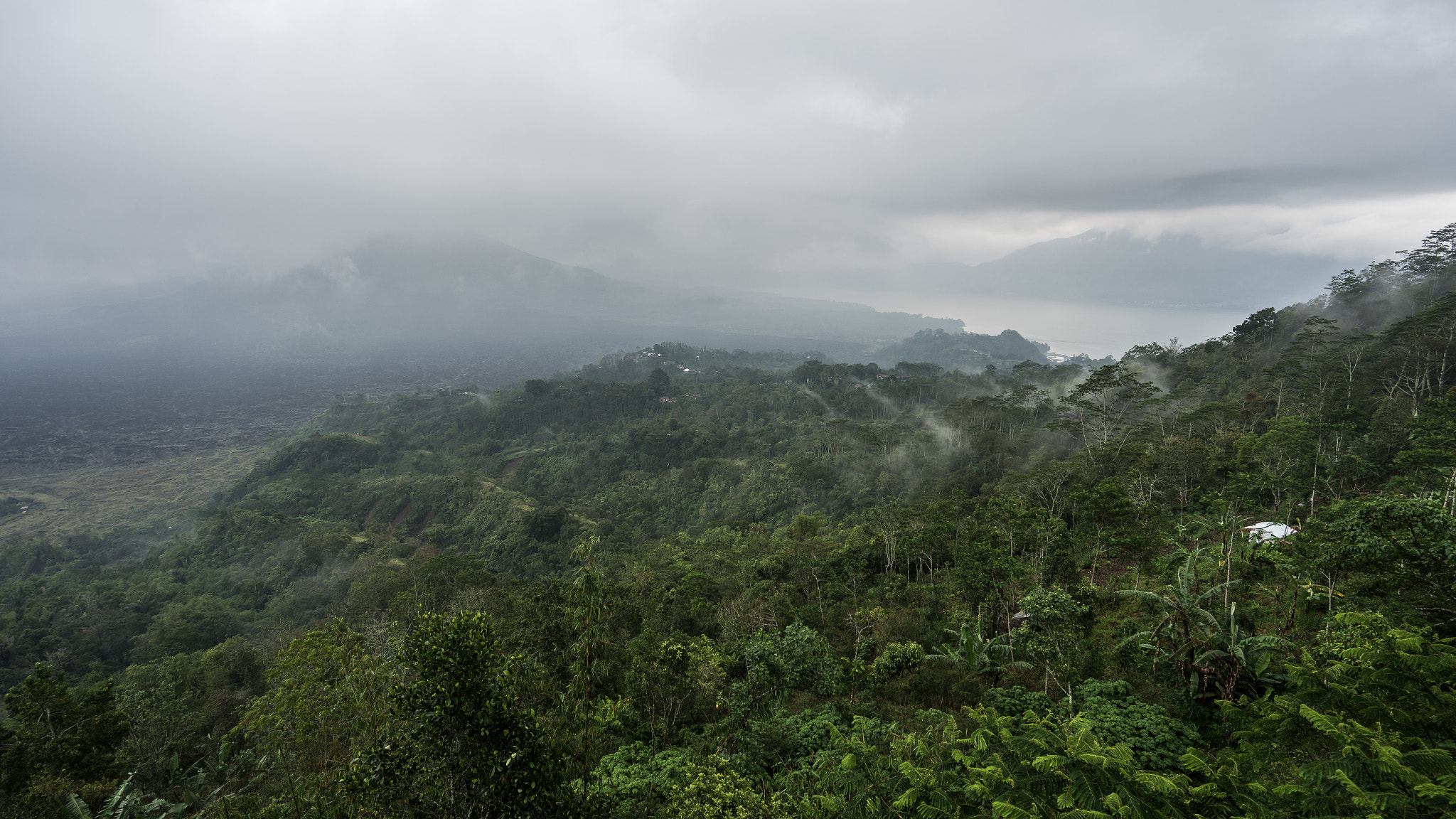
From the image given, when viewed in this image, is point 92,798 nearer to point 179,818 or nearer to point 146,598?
point 179,818

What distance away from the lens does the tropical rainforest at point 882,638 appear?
506cm

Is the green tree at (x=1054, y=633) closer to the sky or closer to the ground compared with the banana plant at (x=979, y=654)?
closer to the sky

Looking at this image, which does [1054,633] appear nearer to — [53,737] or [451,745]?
[451,745]

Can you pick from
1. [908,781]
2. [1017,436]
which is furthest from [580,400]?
[908,781]

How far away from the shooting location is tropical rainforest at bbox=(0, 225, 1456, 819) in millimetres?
5062

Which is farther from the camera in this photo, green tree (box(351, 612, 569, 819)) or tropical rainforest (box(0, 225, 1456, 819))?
tropical rainforest (box(0, 225, 1456, 819))

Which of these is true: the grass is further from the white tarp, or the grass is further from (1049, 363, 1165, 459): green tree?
(1049, 363, 1165, 459): green tree

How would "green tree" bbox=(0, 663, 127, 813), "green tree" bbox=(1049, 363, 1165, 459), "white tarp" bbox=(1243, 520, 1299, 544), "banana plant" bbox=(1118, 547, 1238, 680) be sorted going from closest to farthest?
"banana plant" bbox=(1118, 547, 1238, 680) → "green tree" bbox=(0, 663, 127, 813) → "white tarp" bbox=(1243, 520, 1299, 544) → "green tree" bbox=(1049, 363, 1165, 459)

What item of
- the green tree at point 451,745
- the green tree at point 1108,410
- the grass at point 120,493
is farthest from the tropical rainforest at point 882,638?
the grass at point 120,493

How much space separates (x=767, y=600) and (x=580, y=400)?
6821 cm

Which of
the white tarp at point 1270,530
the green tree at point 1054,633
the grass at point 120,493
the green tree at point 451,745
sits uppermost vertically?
the green tree at point 451,745

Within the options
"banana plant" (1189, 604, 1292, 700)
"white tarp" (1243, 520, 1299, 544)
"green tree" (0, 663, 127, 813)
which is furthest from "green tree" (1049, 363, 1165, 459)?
"green tree" (0, 663, 127, 813)

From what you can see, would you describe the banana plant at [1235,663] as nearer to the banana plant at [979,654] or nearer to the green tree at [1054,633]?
the green tree at [1054,633]

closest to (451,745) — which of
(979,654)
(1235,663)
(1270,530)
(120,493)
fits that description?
(1235,663)
